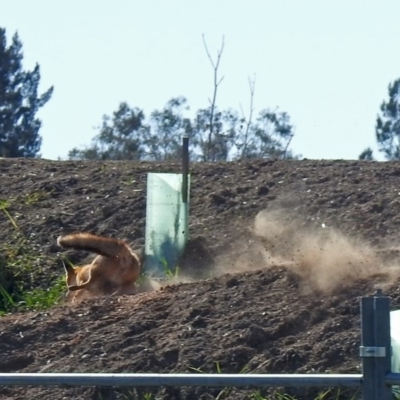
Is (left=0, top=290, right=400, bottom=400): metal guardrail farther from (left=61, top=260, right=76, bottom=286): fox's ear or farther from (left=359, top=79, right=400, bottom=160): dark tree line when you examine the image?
(left=359, top=79, right=400, bottom=160): dark tree line

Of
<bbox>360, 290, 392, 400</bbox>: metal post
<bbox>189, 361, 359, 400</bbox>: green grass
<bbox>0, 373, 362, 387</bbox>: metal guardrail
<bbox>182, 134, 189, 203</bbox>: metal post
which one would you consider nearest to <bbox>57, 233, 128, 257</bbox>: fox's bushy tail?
<bbox>182, 134, 189, 203</bbox>: metal post

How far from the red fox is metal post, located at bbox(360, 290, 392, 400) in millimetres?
6892

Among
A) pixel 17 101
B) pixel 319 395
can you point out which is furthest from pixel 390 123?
pixel 319 395

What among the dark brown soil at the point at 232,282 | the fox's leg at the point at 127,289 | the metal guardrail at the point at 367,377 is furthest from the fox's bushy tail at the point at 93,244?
the metal guardrail at the point at 367,377

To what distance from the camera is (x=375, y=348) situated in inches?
178

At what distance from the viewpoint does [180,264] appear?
41.9ft

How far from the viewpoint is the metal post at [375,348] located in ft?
14.9

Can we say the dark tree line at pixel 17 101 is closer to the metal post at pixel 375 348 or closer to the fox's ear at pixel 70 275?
the fox's ear at pixel 70 275

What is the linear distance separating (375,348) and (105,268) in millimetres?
7210

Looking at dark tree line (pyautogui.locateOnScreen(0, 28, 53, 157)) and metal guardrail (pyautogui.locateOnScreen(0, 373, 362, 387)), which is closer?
metal guardrail (pyautogui.locateOnScreen(0, 373, 362, 387))

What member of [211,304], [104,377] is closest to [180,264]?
[211,304]

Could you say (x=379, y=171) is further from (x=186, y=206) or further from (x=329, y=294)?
(x=329, y=294)

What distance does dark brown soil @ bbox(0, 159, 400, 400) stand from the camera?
7824mm

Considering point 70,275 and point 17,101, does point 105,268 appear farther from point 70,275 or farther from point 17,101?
point 17,101
